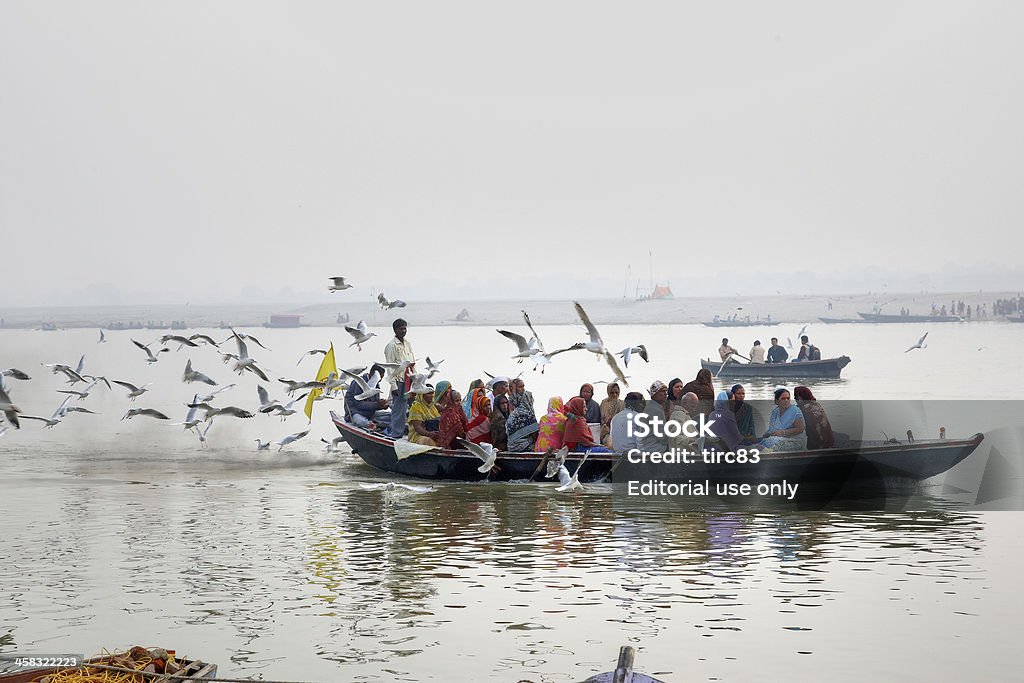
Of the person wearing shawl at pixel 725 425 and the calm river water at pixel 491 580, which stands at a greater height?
the person wearing shawl at pixel 725 425

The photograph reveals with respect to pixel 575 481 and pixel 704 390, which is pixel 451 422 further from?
pixel 704 390

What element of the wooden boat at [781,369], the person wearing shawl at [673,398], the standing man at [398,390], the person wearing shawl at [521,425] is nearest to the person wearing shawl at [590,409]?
the person wearing shawl at [521,425]

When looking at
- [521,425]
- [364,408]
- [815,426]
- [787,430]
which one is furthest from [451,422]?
[815,426]

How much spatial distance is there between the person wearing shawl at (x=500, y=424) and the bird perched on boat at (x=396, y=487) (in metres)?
1.36

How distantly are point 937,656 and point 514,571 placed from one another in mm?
5112

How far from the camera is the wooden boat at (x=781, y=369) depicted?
45.1 meters

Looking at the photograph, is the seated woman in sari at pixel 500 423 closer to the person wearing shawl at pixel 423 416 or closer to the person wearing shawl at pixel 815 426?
the person wearing shawl at pixel 423 416

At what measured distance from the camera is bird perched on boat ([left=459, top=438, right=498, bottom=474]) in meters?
19.8

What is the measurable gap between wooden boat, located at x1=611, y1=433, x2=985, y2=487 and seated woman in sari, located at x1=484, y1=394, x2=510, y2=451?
4027 millimetres

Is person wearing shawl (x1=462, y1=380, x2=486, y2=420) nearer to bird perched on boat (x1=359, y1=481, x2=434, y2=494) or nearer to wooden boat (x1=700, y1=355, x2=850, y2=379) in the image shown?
bird perched on boat (x1=359, y1=481, x2=434, y2=494)

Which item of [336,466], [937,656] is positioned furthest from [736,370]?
[937,656]

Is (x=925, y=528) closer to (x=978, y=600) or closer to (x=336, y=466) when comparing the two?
(x=978, y=600)

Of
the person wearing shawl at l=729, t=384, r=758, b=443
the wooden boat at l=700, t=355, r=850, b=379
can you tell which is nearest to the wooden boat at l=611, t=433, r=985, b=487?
the person wearing shawl at l=729, t=384, r=758, b=443

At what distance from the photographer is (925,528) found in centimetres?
1694
